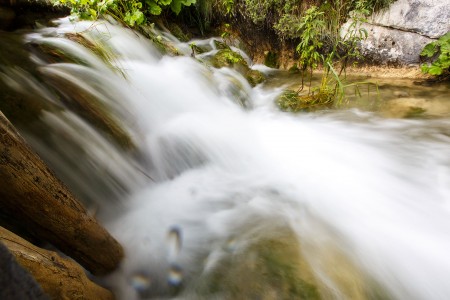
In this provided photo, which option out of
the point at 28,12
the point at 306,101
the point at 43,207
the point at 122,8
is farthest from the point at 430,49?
the point at 28,12

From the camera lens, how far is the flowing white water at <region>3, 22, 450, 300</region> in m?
1.85

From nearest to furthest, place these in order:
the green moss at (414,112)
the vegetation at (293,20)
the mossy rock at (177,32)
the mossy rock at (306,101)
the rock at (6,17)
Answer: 1. the rock at (6,17)
2. the green moss at (414,112)
3. the vegetation at (293,20)
4. the mossy rock at (306,101)
5. the mossy rock at (177,32)

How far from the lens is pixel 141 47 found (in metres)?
4.14

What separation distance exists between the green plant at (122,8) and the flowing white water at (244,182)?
0.81 feet

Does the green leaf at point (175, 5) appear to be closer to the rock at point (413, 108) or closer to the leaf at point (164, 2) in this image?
the leaf at point (164, 2)

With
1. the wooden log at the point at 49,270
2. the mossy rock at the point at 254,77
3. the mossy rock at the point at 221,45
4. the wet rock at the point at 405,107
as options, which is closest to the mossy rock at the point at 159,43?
the mossy rock at the point at 221,45

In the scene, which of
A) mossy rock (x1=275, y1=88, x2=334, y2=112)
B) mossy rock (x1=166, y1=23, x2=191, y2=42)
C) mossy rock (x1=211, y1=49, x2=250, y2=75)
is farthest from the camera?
mossy rock (x1=166, y1=23, x2=191, y2=42)

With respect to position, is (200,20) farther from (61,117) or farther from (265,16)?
(61,117)

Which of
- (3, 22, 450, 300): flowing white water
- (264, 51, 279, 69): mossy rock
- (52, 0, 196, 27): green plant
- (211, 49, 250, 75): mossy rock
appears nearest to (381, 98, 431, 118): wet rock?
(3, 22, 450, 300): flowing white water

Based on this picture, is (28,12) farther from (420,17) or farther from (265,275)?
(420,17)

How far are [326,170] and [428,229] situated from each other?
104 centimetres

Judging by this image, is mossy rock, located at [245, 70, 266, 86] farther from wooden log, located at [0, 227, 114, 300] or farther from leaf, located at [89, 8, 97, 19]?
wooden log, located at [0, 227, 114, 300]

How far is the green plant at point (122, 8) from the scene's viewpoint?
3.71 metres

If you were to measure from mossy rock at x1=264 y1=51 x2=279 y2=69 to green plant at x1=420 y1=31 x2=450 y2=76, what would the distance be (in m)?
2.58
